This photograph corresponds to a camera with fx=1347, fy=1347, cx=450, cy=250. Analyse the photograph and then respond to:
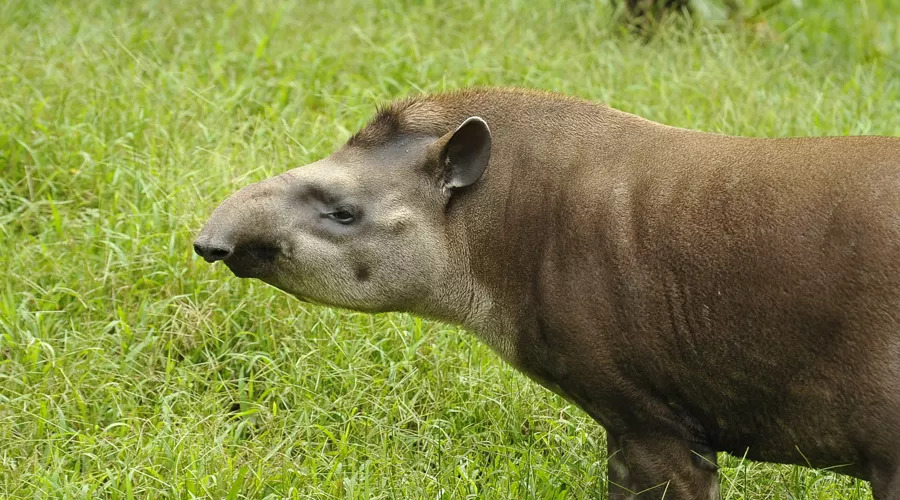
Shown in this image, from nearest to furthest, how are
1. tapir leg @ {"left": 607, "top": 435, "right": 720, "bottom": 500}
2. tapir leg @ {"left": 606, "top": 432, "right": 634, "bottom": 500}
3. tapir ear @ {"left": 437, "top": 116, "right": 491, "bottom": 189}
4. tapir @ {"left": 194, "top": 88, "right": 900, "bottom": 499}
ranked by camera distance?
tapir @ {"left": 194, "top": 88, "right": 900, "bottom": 499} < tapir leg @ {"left": 607, "top": 435, "right": 720, "bottom": 500} < tapir ear @ {"left": 437, "top": 116, "right": 491, "bottom": 189} < tapir leg @ {"left": 606, "top": 432, "right": 634, "bottom": 500}

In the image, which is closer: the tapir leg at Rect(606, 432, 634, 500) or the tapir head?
the tapir head

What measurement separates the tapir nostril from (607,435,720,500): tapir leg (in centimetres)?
164

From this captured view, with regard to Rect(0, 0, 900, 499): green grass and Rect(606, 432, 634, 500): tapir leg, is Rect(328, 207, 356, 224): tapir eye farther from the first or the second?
Rect(606, 432, 634, 500): tapir leg

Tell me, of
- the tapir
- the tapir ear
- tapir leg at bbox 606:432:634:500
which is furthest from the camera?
tapir leg at bbox 606:432:634:500

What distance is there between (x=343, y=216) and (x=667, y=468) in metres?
1.57

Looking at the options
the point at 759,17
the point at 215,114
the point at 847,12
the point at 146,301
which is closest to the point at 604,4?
the point at 759,17

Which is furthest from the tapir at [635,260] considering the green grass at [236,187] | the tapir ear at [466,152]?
the green grass at [236,187]

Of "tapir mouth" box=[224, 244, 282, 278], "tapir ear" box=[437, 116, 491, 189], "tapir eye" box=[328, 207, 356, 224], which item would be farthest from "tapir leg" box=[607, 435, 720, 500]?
"tapir mouth" box=[224, 244, 282, 278]

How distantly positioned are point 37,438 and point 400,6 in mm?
5223

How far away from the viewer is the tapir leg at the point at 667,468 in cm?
497

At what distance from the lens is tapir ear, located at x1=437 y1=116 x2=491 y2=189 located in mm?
5094

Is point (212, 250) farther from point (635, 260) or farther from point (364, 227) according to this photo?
point (635, 260)

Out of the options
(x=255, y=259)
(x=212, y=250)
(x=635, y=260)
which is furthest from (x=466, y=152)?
(x=212, y=250)

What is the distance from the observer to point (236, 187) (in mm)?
7441
